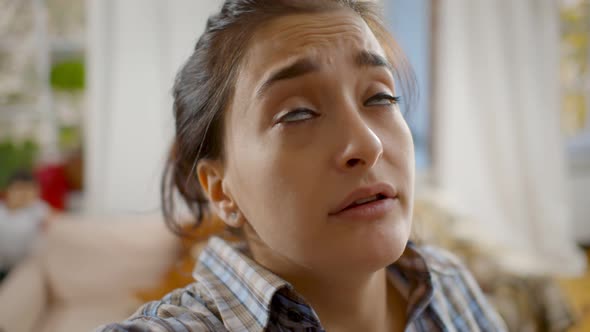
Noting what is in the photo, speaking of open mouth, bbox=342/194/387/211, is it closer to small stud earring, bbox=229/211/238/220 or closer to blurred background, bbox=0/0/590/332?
small stud earring, bbox=229/211/238/220

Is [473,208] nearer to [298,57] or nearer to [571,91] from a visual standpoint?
[571,91]

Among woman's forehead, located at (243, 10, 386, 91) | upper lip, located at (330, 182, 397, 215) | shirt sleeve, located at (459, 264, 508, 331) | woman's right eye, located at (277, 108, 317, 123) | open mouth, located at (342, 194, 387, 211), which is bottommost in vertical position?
shirt sleeve, located at (459, 264, 508, 331)

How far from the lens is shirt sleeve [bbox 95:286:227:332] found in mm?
633

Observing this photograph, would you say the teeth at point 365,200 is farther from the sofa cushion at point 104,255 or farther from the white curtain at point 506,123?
the white curtain at point 506,123

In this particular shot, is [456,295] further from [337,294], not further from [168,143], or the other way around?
[168,143]

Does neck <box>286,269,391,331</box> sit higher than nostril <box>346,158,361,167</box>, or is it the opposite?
nostril <box>346,158,361,167</box>

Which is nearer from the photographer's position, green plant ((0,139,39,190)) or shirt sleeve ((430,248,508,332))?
shirt sleeve ((430,248,508,332))

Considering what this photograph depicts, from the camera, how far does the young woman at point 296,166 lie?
65 cm

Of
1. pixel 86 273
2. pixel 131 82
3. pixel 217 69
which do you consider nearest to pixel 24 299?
pixel 86 273

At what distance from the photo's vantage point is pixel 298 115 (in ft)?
2.26

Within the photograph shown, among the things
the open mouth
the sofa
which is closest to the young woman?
the open mouth

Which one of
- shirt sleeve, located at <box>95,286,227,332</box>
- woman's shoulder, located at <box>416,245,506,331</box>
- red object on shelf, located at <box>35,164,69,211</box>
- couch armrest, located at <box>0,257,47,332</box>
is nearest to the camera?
shirt sleeve, located at <box>95,286,227,332</box>

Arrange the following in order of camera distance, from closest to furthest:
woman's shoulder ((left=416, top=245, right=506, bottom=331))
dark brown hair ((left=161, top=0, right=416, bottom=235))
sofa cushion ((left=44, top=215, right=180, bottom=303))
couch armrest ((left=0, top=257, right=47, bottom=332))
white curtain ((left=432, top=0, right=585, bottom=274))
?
dark brown hair ((left=161, top=0, right=416, bottom=235)) < woman's shoulder ((left=416, top=245, right=506, bottom=331)) < couch armrest ((left=0, top=257, right=47, bottom=332)) < sofa cushion ((left=44, top=215, right=180, bottom=303)) < white curtain ((left=432, top=0, right=585, bottom=274))

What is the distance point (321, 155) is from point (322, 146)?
0.01 meters
